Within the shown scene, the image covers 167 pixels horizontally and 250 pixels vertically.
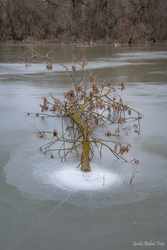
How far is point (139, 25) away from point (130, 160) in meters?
36.1

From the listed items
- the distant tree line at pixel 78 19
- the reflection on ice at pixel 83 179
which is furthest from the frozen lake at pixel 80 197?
the distant tree line at pixel 78 19

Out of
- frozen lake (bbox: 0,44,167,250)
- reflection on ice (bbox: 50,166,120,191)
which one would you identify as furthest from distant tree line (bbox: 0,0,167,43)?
reflection on ice (bbox: 50,166,120,191)

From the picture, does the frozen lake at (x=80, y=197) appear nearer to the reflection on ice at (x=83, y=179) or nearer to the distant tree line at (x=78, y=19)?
the reflection on ice at (x=83, y=179)

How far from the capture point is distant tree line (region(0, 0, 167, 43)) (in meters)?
40.3

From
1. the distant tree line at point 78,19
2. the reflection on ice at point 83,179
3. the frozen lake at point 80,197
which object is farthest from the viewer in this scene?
the distant tree line at point 78,19

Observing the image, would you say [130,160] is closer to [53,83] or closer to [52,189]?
[52,189]

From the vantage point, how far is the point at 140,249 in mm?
2225

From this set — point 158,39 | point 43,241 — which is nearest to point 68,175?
point 43,241


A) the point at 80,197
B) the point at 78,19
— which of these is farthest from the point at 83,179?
the point at 78,19

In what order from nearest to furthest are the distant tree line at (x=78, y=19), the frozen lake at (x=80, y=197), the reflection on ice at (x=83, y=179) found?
the frozen lake at (x=80, y=197), the reflection on ice at (x=83, y=179), the distant tree line at (x=78, y=19)

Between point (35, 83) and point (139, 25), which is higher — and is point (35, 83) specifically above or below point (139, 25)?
below

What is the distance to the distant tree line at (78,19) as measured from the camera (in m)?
40.3

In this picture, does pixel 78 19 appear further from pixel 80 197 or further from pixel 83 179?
pixel 80 197

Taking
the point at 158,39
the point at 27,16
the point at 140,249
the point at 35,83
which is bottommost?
the point at 140,249
